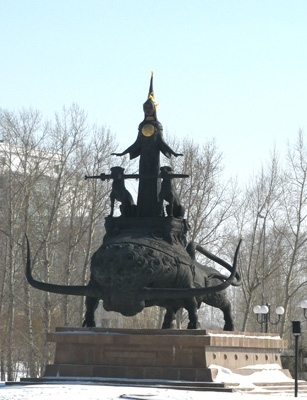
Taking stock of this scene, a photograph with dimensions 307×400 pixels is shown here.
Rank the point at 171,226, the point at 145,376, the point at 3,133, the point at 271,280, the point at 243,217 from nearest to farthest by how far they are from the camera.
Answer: the point at 145,376 < the point at 171,226 < the point at 3,133 < the point at 243,217 < the point at 271,280

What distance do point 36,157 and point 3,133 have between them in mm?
1620

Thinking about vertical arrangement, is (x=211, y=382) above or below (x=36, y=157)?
below

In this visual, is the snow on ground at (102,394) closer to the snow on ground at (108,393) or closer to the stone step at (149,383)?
the snow on ground at (108,393)

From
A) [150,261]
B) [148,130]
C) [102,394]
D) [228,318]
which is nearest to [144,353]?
[150,261]

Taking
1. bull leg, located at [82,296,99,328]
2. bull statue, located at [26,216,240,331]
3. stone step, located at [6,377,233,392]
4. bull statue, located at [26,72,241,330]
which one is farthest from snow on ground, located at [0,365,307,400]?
bull leg, located at [82,296,99,328]

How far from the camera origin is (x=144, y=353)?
A: 2044 centimetres

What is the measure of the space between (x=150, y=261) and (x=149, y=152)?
10.8ft

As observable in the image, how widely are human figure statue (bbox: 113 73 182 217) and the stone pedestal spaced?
3384 mm

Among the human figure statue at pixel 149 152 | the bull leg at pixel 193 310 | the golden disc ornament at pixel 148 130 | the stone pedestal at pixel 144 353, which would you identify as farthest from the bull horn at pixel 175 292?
the golden disc ornament at pixel 148 130

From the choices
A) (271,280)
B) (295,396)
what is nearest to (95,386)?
(295,396)

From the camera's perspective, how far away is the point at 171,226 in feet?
72.2

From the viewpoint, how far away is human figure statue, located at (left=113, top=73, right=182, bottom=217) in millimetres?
22891

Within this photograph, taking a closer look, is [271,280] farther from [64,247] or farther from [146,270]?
[146,270]

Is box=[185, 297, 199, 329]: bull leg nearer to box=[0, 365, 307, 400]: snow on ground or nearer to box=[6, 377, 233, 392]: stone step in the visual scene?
box=[0, 365, 307, 400]: snow on ground
